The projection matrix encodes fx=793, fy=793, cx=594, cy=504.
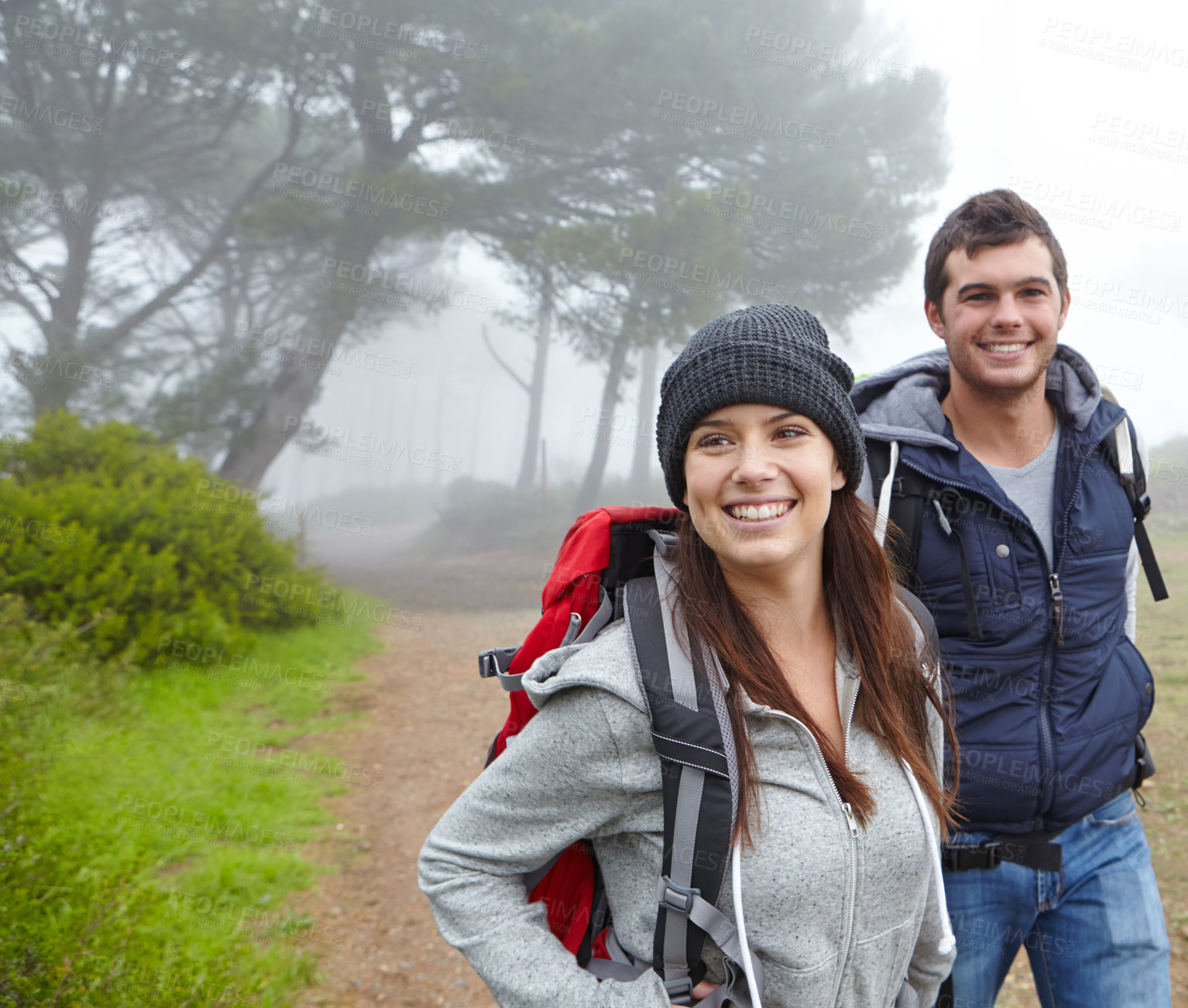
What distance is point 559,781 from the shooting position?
1264 mm

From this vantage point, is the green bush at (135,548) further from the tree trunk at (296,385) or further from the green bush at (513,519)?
the green bush at (513,519)

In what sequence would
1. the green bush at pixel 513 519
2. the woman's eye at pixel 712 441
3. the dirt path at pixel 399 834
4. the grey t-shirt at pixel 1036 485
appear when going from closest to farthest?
1. the woman's eye at pixel 712 441
2. the grey t-shirt at pixel 1036 485
3. the dirt path at pixel 399 834
4. the green bush at pixel 513 519

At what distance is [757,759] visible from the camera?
1.31 meters

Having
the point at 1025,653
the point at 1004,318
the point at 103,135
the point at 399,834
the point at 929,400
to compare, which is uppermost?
the point at 103,135

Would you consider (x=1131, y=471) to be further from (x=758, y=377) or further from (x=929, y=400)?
(x=758, y=377)

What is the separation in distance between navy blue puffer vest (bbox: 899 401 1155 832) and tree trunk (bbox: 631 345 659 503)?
66.6ft

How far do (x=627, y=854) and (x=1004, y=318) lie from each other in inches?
60.8

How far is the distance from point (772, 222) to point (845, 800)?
1811cm

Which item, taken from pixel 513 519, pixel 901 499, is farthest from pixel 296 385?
pixel 901 499

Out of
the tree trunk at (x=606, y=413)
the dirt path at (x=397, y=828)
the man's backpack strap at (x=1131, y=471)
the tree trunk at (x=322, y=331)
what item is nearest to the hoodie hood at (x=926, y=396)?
the man's backpack strap at (x=1131, y=471)

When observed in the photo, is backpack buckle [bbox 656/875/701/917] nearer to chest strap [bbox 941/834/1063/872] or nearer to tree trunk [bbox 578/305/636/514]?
chest strap [bbox 941/834/1063/872]

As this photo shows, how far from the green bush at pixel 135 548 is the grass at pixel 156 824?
17.2 inches

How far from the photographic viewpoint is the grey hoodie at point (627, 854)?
125cm

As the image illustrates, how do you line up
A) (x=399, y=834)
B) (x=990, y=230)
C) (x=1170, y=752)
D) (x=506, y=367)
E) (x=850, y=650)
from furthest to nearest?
(x=506, y=367) → (x=1170, y=752) → (x=399, y=834) → (x=990, y=230) → (x=850, y=650)
